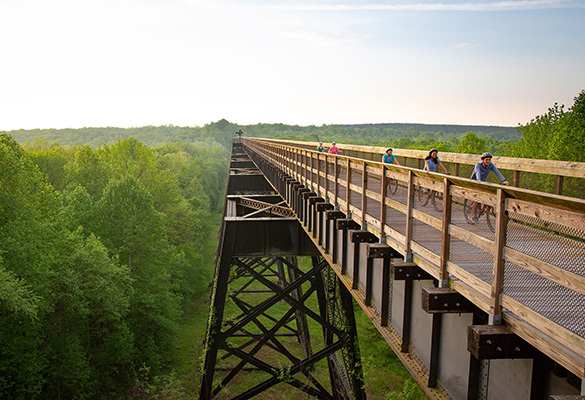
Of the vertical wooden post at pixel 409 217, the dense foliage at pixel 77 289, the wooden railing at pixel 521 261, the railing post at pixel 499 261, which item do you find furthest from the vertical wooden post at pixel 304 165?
the railing post at pixel 499 261

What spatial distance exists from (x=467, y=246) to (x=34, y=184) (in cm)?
2016

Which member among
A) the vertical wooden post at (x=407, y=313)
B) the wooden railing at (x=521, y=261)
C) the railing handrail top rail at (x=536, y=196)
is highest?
the railing handrail top rail at (x=536, y=196)

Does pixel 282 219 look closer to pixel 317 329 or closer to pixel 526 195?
pixel 526 195

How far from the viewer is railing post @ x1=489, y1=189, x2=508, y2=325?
12.4ft

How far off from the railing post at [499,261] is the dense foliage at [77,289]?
13792 millimetres

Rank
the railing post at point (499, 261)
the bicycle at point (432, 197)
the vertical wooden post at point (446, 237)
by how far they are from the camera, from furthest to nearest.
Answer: the bicycle at point (432, 197) → the vertical wooden post at point (446, 237) → the railing post at point (499, 261)

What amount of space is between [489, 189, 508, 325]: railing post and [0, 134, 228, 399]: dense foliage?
543 inches

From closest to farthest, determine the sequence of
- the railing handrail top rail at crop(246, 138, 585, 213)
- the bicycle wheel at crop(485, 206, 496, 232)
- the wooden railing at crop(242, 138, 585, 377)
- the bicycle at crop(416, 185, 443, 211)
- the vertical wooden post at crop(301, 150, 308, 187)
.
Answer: the railing handrail top rail at crop(246, 138, 585, 213) → the wooden railing at crop(242, 138, 585, 377) → the bicycle wheel at crop(485, 206, 496, 232) → the bicycle at crop(416, 185, 443, 211) → the vertical wooden post at crop(301, 150, 308, 187)

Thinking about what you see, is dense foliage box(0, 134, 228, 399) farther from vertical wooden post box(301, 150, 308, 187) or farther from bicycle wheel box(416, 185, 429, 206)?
bicycle wheel box(416, 185, 429, 206)

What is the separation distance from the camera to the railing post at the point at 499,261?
379 cm

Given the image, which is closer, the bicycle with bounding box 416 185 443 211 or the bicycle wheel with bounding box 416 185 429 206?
the bicycle with bounding box 416 185 443 211

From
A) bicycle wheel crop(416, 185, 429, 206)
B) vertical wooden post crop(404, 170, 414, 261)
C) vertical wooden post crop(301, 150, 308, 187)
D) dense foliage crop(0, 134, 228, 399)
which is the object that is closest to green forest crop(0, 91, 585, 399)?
dense foliage crop(0, 134, 228, 399)

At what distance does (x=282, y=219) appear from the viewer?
46.3ft

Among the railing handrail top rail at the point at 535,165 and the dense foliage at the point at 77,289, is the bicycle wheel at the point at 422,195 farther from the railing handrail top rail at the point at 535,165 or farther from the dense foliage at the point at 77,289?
the dense foliage at the point at 77,289
